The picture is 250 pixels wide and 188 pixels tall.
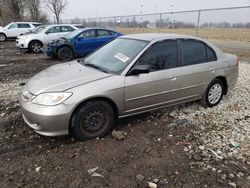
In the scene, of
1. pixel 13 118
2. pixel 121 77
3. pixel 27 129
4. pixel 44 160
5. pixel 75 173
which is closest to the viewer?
pixel 75 173

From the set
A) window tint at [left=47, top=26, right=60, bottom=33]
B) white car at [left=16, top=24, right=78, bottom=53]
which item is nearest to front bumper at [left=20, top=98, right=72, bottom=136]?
white car at [left=16, top=24, right=78, bottom=53]

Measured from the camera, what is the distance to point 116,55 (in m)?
4.43

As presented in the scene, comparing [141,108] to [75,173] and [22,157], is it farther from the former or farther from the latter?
[22,157]

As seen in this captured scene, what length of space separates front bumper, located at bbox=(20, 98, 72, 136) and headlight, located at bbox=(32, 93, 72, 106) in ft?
0.19

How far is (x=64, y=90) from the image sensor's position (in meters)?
3.56

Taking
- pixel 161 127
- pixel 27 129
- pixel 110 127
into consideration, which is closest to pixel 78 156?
pixel 110 127

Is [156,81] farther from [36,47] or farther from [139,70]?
[36,47]

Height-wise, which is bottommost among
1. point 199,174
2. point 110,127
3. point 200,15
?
point 199,174

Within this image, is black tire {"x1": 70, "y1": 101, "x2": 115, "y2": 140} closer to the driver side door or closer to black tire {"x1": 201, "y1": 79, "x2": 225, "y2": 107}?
the driver side door

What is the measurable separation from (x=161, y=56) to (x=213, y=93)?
1.67m

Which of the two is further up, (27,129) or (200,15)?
(200,15)

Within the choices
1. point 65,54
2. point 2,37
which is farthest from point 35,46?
point 2,37

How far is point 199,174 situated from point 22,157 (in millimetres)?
2421

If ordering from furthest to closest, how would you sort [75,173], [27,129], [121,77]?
[27,129]
[121,77]
[75,173]
